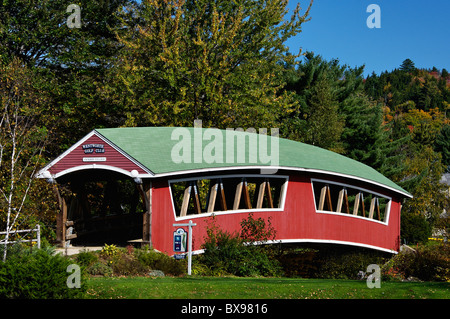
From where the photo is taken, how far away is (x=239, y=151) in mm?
23188

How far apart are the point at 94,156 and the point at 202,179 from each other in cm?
469

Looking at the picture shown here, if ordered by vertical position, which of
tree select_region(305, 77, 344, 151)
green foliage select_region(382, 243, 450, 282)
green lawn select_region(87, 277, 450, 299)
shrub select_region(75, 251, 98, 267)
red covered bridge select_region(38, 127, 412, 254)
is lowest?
green foliage select_region(382, 243, 450, 282)

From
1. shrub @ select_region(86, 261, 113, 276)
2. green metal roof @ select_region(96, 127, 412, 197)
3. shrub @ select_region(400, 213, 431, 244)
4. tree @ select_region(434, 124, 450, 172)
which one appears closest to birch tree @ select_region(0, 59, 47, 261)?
green metal roof @ select_region(96, 127, 412, 197)

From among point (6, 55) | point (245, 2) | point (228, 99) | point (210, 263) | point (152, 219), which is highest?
point (245, 2)

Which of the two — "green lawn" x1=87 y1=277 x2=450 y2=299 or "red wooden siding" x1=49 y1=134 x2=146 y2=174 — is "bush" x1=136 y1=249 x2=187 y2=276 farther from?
"red wooden siding" x1=49 y1=134 x2=146 y2=174

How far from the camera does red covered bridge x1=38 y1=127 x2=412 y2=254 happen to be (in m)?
20.2

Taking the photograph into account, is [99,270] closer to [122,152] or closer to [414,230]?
[122,152]

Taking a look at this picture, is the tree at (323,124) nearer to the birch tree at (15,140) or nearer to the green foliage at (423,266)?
the green foliage at (423,266)

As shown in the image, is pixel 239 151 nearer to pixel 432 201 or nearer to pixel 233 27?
pixel 233 27

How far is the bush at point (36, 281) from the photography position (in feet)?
39.0

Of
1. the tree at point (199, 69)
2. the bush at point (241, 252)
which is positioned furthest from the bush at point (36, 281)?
the tree at point (199, 69)

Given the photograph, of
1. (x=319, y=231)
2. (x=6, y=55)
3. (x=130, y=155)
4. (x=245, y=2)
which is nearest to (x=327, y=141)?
(x=245, y=2)

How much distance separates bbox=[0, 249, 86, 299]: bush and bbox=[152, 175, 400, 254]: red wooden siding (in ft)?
26.4
